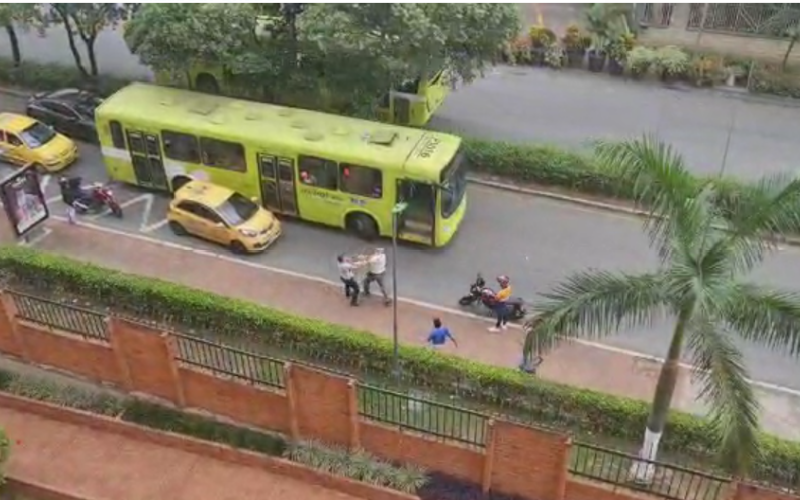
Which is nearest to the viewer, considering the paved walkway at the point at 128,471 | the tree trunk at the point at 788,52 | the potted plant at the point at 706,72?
the paved walkway at the point at 128,471

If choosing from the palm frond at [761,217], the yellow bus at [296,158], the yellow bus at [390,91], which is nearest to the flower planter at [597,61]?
the yellow bus at [390,91]

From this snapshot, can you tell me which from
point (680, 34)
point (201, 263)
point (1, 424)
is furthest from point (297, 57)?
point (680, 34)

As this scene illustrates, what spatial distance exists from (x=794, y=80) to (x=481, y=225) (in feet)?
41.6

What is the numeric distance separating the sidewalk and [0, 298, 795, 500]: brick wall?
315 centimetres

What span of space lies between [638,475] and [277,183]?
431 inches

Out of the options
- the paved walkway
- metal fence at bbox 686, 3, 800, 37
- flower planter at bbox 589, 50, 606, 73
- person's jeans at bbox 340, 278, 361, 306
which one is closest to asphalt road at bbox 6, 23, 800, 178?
flower planter at bbox 589, 50, 606, 73

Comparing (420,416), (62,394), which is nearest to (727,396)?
(420,416)

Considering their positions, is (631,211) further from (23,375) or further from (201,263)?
(23,375)

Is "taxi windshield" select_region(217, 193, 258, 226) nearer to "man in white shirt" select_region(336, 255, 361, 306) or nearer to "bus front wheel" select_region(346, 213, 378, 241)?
"bus front wheel" select_region(346, 213, 378, 241)

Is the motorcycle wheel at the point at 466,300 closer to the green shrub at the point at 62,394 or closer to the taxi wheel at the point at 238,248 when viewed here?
the taxi wheel at the point at 238,248

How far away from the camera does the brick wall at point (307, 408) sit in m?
13.3

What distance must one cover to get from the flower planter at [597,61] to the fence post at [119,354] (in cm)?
1898

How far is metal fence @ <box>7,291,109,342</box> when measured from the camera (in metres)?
15.4

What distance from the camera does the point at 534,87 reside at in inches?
1085
